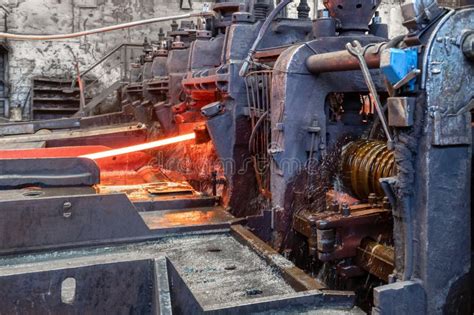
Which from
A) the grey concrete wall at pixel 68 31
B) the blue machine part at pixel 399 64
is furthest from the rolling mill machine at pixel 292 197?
the grey concrete wall at pixel 68 31

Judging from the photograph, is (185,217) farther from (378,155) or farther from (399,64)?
(399,64)

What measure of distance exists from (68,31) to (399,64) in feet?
44.6

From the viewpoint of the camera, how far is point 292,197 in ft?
11.7

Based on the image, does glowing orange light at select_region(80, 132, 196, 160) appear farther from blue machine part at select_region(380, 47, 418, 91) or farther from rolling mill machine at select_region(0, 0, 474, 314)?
blue machine part at select_region(380, 47, 418, 91)

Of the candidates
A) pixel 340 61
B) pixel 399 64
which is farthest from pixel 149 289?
pixel 340 61

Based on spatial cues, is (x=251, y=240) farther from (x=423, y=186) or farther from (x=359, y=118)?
(x=423, y=186)

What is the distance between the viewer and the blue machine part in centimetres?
208

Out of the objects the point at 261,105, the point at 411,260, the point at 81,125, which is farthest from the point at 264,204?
the point at 81,125

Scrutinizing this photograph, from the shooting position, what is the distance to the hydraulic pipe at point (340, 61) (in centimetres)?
251

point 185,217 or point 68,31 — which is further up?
point 68,31

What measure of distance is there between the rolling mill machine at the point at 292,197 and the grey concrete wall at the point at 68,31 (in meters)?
9.41

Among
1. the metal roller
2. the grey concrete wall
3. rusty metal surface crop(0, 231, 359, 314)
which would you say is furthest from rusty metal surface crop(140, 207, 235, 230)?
the grey concrete wall

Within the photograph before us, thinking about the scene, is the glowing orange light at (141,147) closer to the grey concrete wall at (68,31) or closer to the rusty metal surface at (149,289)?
the rusty metal surface at (149,289)

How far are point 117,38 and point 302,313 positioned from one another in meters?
13.6
